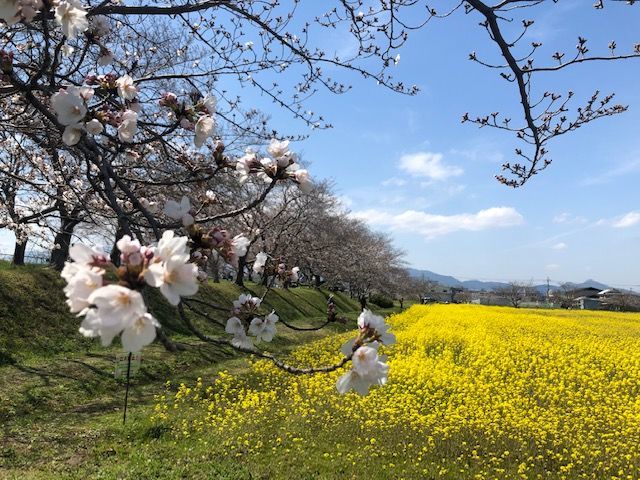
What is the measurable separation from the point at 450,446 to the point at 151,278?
5.79 metres

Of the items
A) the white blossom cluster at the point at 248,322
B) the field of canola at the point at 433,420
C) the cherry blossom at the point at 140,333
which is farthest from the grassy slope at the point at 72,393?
the cherry blossom at the point at 140,333

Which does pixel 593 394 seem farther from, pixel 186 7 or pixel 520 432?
pixel 186 7

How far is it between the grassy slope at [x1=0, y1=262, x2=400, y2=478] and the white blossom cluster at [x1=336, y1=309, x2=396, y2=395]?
4208 mm

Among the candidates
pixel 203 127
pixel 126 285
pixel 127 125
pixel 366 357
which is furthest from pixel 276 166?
pixel 126 285

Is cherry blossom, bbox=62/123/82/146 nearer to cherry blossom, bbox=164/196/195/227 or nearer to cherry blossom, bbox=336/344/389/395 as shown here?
cherry blossom, bbox=164/196/195/227

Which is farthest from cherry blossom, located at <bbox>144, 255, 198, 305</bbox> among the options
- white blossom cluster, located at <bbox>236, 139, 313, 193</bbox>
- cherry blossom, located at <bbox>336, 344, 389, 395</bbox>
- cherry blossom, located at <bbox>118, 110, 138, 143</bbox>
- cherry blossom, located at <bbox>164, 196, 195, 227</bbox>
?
cherry blossom, located at <bbox>118, 110, 138, 143</bbox>

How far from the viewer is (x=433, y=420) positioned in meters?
6.72

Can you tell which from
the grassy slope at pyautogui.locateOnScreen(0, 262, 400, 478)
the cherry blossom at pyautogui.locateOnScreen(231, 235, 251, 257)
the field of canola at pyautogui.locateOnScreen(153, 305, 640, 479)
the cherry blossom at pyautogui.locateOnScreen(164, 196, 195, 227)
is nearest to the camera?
the cherry blossom at pyautogui.locateOnScreen(164, 196, 195, 227)

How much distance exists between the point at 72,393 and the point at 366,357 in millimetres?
8340

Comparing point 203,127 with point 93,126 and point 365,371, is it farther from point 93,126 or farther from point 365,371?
point 365,371

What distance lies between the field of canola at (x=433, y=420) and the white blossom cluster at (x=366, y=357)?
Result: 4.06 m

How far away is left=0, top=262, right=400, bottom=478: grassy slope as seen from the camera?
17.6ft

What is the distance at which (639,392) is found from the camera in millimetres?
A: 9367

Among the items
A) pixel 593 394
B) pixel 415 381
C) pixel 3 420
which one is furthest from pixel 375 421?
pixel 3 420
